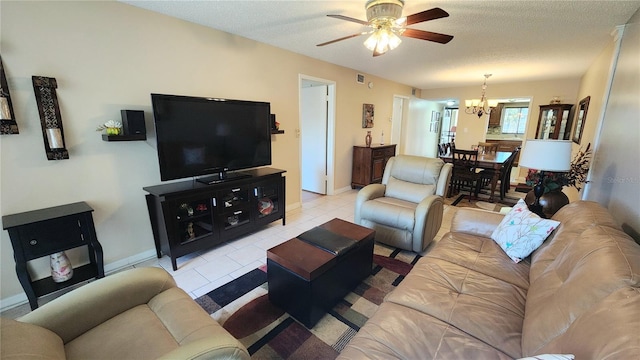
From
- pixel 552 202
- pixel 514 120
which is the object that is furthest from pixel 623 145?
pixel 514 120

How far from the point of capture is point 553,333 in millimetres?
949

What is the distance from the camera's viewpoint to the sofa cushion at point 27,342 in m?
0.81

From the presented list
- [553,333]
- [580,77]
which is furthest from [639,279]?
[580,77]

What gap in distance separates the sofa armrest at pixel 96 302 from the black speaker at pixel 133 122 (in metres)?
1.43

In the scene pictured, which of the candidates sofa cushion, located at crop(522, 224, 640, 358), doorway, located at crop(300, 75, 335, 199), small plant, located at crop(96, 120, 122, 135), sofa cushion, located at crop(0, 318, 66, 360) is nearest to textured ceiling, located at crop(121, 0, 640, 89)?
doorway, located at crop(300, 75, 335, 199)

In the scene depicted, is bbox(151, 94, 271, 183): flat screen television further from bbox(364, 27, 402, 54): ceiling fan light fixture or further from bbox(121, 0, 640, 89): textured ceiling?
bbox(364, 27, 402, 54): ceiling fan light fixture

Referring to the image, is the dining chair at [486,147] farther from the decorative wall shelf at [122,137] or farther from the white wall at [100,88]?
the decorative wall shelf at [122,137]

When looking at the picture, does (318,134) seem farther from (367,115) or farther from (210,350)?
(210,350)

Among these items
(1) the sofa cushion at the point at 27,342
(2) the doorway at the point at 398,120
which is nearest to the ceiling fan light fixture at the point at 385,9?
(1) the sofa cushion at the point at 27,342

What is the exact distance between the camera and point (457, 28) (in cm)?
265

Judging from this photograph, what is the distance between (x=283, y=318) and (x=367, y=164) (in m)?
3.66

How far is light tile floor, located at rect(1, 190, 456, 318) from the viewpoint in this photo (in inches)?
87.1

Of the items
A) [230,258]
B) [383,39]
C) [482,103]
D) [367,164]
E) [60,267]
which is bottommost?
[230,258]

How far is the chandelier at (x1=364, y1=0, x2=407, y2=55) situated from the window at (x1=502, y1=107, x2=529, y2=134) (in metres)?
8.99
